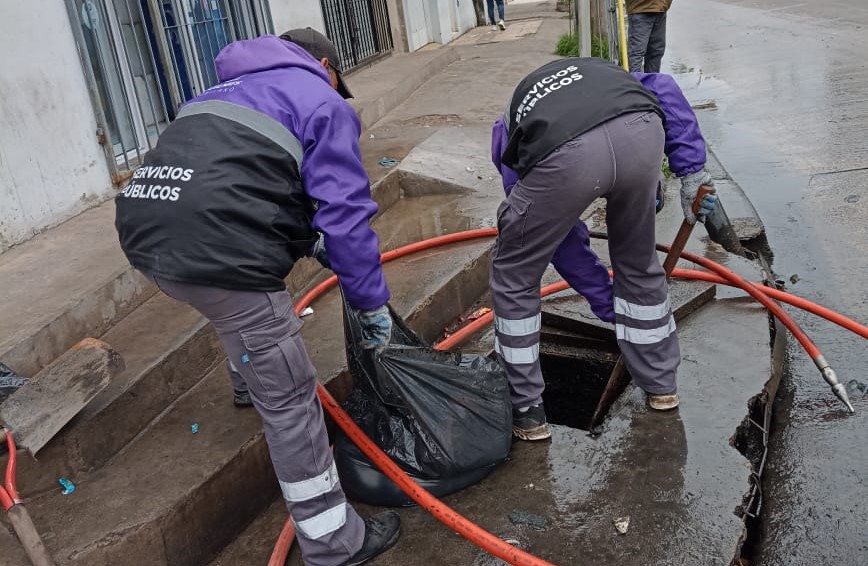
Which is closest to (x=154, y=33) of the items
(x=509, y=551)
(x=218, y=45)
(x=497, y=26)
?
(x=218, y=45)

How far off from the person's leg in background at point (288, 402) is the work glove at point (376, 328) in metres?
0.26

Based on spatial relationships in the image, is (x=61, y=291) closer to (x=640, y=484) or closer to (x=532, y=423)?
(x=532, y=423)

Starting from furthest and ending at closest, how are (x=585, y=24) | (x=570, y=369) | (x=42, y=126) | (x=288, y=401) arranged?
1. (x=585, y=24)
2. (x=42, y=126)
3. (x=570, y=369)
4. (x=288, y=401)

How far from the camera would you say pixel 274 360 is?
Answer: 2.30 meters

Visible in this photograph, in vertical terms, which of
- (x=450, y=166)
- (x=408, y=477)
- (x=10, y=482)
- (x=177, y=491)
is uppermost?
(x=10, y=482)

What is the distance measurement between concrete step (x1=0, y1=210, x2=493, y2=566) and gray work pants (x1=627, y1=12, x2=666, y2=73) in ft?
16.8

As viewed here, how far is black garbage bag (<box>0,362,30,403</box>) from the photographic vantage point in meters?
2.70

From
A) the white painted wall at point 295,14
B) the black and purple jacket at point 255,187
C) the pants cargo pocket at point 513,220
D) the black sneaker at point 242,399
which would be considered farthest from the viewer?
the white painted wall at point 295,14

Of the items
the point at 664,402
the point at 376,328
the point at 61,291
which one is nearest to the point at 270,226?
the point at 376,328

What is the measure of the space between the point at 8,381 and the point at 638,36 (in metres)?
6.25

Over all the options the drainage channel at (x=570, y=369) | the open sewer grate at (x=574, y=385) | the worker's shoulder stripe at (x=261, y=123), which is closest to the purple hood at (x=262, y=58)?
the worker's shoulder stripe at (x=261, y=123)

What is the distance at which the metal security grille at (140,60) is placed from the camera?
185 inches

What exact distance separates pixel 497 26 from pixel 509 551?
14.6 m

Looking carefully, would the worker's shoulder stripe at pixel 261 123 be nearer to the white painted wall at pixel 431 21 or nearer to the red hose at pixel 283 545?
the red hose at pixel 283 545
